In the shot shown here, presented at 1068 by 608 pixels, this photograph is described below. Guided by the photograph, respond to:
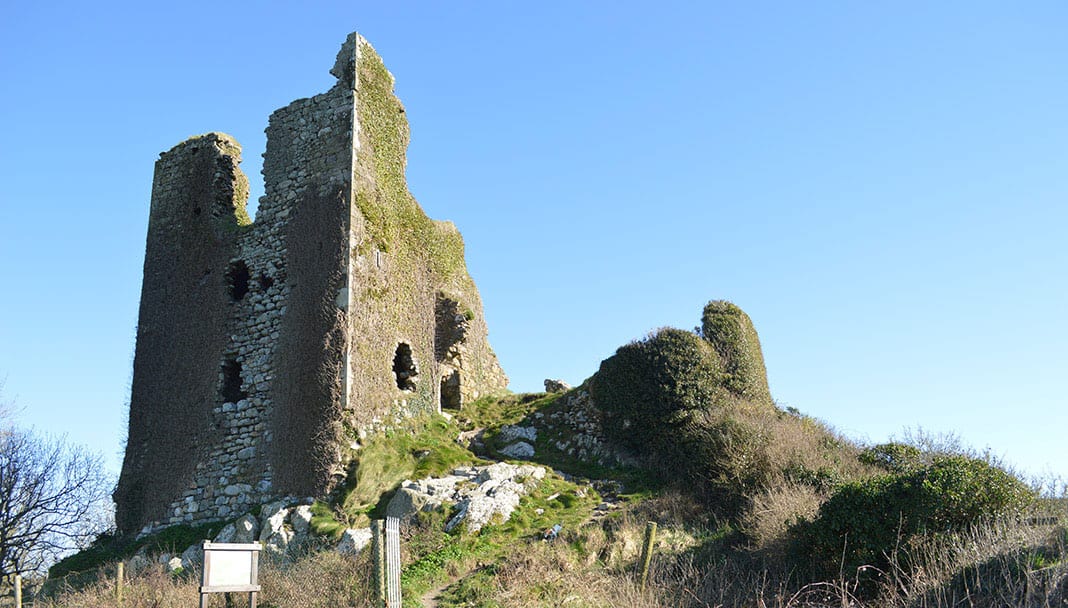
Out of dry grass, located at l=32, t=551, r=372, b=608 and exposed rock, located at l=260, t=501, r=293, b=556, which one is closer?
dry grass, located at l=32, t=551, r=372, b=608

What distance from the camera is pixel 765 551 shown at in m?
12.8

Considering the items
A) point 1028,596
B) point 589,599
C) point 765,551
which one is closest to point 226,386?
point 589,599

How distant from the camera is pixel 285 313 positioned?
701 inches

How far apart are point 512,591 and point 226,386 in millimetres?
9536

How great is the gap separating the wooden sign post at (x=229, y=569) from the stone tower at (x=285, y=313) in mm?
5309

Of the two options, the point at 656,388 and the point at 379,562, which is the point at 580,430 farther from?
the point at 379,562

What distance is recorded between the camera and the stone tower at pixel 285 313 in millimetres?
16828

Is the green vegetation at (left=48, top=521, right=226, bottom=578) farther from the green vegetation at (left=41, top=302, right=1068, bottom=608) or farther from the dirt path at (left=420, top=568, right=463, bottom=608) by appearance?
the dirt path at (left=420, top=568, right=463, bottom=608)

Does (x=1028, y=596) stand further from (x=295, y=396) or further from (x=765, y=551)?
(x=295, y=396)

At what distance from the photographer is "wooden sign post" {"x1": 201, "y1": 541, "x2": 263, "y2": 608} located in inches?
390

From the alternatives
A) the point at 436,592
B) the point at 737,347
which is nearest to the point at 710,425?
the point at 737,347

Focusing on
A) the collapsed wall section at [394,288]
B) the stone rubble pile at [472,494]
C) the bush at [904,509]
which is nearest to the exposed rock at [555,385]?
the collapsed wall section at [394,288]

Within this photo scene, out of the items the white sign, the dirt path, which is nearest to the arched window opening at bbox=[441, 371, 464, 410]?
the dirt path

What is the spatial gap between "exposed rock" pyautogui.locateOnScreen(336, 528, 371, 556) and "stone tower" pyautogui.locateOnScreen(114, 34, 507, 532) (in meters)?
1.89
